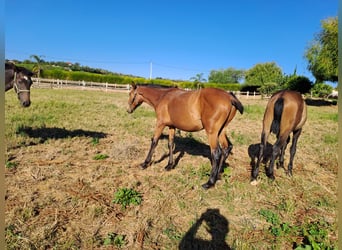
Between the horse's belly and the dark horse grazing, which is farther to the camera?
the dark horse grazing

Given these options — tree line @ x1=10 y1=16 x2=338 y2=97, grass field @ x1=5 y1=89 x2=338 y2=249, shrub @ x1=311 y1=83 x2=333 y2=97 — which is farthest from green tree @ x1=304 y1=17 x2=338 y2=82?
grass field @ x1=5 y1=89 x2=338 y2=249

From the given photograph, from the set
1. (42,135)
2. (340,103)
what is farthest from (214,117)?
(42,135)

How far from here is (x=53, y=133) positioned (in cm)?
725

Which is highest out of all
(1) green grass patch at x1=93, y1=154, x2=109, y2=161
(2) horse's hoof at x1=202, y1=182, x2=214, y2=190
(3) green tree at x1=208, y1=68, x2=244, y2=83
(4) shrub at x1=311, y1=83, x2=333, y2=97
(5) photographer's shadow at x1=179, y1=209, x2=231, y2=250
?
(3) green tree at x1=208, y1=68, x2=244, y2=83

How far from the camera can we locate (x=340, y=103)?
0.68 meters

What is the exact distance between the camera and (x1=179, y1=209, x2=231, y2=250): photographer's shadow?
112 inches

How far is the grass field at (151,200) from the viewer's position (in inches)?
115

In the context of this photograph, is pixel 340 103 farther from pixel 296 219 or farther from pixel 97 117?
pixel 97 117

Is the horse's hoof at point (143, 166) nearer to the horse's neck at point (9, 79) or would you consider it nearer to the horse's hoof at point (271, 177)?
the horse's hoof at point (271, 177)

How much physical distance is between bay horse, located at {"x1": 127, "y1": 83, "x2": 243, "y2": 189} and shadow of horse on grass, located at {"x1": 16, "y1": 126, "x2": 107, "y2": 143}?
9.01ft

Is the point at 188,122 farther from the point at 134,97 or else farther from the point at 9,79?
the point at 9,79

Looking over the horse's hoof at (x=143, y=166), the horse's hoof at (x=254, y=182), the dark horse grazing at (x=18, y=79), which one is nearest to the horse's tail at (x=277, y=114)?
the horse's hoof at (x=254, y=182)

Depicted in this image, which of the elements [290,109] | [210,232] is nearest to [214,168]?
[210,232]

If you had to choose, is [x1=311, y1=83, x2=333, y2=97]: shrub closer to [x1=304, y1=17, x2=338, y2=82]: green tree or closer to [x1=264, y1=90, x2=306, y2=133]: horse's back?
[x1=304, y1=17, x2=338, y2=82]: green tree
